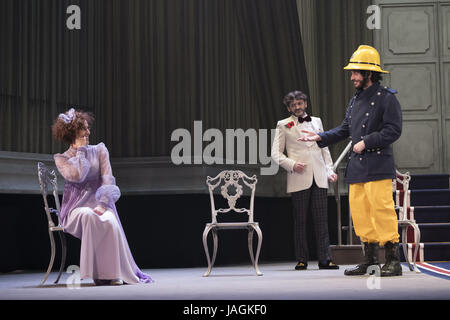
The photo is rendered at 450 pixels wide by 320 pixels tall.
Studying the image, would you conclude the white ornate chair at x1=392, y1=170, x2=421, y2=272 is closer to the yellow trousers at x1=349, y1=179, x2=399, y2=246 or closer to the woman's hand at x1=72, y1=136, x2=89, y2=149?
the yellow trousers at x1=349, y1=179, x2=399, y2=246

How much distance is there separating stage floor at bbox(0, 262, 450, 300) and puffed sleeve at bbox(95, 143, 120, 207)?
585 mm

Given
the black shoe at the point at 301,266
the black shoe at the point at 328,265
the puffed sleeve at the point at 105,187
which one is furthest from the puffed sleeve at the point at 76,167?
the black shoe at the point at 328,265

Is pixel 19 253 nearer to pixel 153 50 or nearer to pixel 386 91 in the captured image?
pixel 153 50

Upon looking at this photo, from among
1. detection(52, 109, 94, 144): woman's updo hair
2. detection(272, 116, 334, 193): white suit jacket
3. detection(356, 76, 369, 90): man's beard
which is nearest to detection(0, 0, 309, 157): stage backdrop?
detection(272, 116, 334, 193): white suit jacket

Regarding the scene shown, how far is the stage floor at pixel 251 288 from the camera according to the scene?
3734mm

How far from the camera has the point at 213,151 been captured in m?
7.30

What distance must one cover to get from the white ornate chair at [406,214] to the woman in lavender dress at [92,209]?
2134 mm

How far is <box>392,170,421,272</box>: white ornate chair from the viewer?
18.7 feet

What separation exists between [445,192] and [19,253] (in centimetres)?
422

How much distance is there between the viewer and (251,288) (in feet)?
14.0

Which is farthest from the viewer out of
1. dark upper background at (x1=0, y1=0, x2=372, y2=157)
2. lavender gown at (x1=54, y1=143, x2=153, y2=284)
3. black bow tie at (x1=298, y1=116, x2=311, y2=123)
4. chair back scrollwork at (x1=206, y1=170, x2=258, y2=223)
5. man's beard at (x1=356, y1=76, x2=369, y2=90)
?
dark upper background at (x1=0, y1=0, x2=372, y2=157)

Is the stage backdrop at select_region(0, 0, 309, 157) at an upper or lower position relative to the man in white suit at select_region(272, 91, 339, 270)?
upper

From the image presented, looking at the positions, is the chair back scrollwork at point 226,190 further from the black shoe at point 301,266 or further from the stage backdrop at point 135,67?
the stage backdrop at point 135,67
